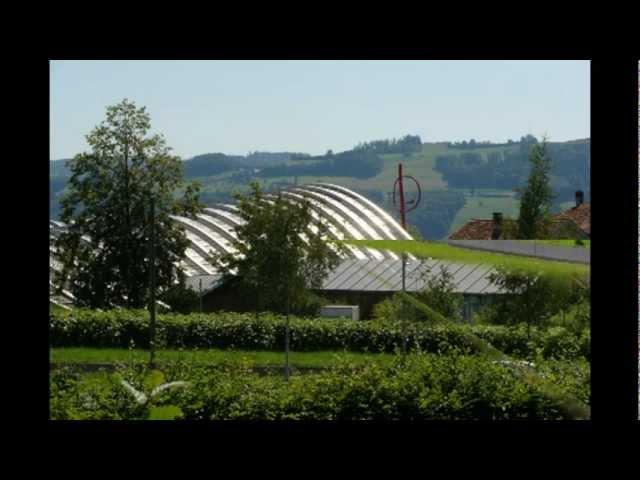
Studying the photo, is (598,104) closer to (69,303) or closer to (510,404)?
(510,404)

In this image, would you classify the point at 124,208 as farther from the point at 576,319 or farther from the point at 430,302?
the point at 576,319

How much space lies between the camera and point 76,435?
2203 millimetres

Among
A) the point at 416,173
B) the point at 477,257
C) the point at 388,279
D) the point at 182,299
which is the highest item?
the point at 416,173

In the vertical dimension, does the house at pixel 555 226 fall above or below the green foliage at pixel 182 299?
above

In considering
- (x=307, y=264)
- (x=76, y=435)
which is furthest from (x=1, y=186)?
(x=307, y=264)

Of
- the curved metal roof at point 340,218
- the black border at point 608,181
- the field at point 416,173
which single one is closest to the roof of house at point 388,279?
the curved metal roof at point 340,218

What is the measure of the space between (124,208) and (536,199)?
8.96 feet

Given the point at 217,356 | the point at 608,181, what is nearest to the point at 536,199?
the point at 217,356

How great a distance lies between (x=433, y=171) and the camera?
6.11m

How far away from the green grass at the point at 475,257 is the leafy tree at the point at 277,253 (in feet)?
8.47

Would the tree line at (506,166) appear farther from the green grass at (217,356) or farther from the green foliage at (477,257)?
the green foliage at (477,257)

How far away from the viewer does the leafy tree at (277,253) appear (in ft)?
20.6

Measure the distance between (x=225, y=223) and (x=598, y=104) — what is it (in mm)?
7703

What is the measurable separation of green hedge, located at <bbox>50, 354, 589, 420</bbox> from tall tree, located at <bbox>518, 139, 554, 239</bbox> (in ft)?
7.24
